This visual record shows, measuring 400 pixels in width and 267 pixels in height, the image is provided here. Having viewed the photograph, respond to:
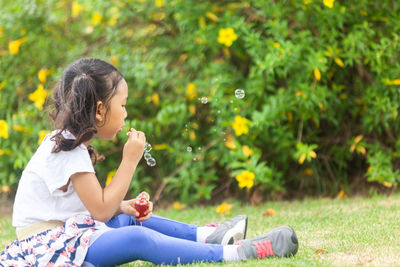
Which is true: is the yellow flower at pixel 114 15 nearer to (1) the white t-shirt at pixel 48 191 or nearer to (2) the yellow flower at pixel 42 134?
(2) the yellow flower at pixel 42 134

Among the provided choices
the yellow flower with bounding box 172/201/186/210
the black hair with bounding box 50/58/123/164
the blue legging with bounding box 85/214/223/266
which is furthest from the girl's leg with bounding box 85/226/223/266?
the yellow flower with bounding box 172/201/186/210

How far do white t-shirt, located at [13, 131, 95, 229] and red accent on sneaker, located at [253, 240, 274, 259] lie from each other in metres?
0.64

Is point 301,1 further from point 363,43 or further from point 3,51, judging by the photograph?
point 3,51

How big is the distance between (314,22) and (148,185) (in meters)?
1.60

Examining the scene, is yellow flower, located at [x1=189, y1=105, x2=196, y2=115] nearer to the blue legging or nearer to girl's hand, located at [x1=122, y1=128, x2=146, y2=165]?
girl's hand, located at [x1=122, y1=128, x2=146, y2=165]

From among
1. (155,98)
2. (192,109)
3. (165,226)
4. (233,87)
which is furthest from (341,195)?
(165,226)

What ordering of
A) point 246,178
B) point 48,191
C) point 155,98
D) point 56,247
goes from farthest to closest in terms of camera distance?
point 155,98 < point 246,178 < point 48,191 < point 56,247

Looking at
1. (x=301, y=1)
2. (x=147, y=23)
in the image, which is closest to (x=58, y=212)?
(x=301, y=1)

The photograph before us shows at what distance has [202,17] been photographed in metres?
3.70

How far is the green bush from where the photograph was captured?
3.36 m

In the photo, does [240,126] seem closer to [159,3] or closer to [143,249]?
[159,3]

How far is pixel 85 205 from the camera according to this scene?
1938mm

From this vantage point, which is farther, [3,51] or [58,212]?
[3,51]

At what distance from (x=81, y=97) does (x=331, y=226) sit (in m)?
1.32
